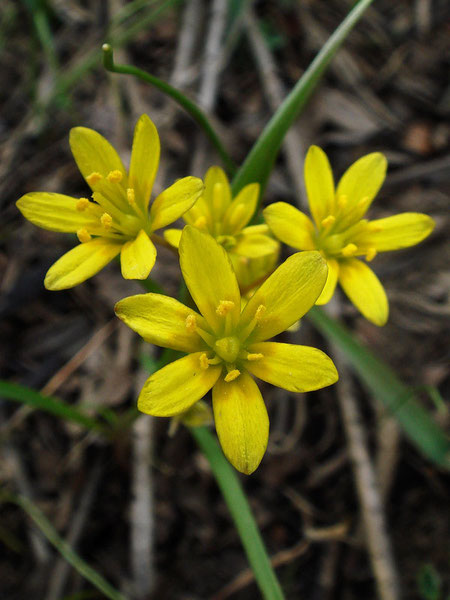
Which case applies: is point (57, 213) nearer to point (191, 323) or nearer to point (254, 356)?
point (191, 323)

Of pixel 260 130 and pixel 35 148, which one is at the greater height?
pixel 35 148

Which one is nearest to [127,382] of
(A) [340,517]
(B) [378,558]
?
(A) [340,517]

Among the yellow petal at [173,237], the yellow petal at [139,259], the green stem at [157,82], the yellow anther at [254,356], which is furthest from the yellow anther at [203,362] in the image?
the green stem at [157,82]

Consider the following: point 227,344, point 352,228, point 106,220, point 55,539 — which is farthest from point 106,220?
point 55,539

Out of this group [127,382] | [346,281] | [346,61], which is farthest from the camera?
[346,61]

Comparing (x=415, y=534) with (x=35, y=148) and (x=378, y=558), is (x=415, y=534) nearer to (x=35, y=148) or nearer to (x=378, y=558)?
(x=378, y=558)

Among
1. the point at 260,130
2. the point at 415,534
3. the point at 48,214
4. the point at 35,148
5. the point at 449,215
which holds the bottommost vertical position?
the point at 415,534

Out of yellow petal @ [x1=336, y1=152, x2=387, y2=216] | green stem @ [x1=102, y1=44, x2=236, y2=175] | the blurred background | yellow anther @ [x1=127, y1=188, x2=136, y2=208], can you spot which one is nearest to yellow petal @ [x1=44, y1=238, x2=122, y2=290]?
yellow anther @ [x1=127, y1=188, x2=136, y2=208]

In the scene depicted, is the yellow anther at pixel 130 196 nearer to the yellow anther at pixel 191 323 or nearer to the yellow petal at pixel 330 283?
the yellow anther at pixel 191 323
